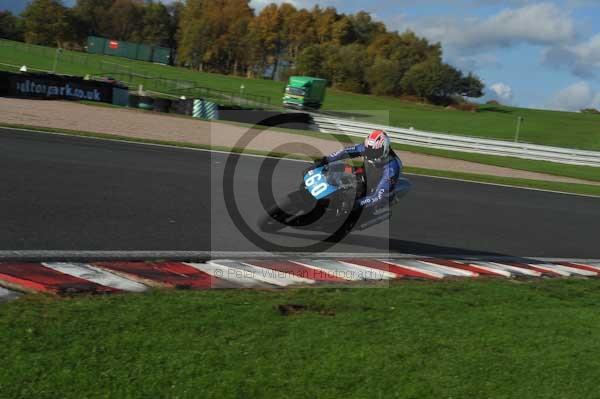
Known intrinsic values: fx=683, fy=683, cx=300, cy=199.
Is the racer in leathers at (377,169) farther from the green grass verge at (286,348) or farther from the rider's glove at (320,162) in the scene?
the green grass verge at (286,348)

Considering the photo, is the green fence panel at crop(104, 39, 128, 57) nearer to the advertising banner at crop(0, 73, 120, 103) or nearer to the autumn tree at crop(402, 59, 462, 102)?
the autumn tree at crop(402, 59, 462, 102)

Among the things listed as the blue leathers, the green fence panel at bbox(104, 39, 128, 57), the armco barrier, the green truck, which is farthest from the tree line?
the blue leathers

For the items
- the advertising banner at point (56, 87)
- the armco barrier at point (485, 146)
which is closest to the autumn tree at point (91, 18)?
the armco barrier at point (485, 146)

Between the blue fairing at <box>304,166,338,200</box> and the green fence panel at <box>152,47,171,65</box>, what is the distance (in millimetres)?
86456

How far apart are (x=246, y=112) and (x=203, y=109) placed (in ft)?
6.75

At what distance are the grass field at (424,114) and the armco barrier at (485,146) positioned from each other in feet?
30.0

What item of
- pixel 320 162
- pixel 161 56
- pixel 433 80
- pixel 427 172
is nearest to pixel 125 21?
pixel 161 56

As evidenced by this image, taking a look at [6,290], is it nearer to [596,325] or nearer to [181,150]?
[596,325]

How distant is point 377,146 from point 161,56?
3441 inches

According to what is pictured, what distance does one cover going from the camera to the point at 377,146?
7699 mm

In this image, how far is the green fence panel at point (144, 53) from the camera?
88250 millimetres

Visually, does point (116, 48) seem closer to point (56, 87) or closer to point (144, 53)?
point (144, 53)

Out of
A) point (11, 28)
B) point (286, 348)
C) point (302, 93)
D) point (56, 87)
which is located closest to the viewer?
point (286, 348)

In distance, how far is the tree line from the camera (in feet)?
275
